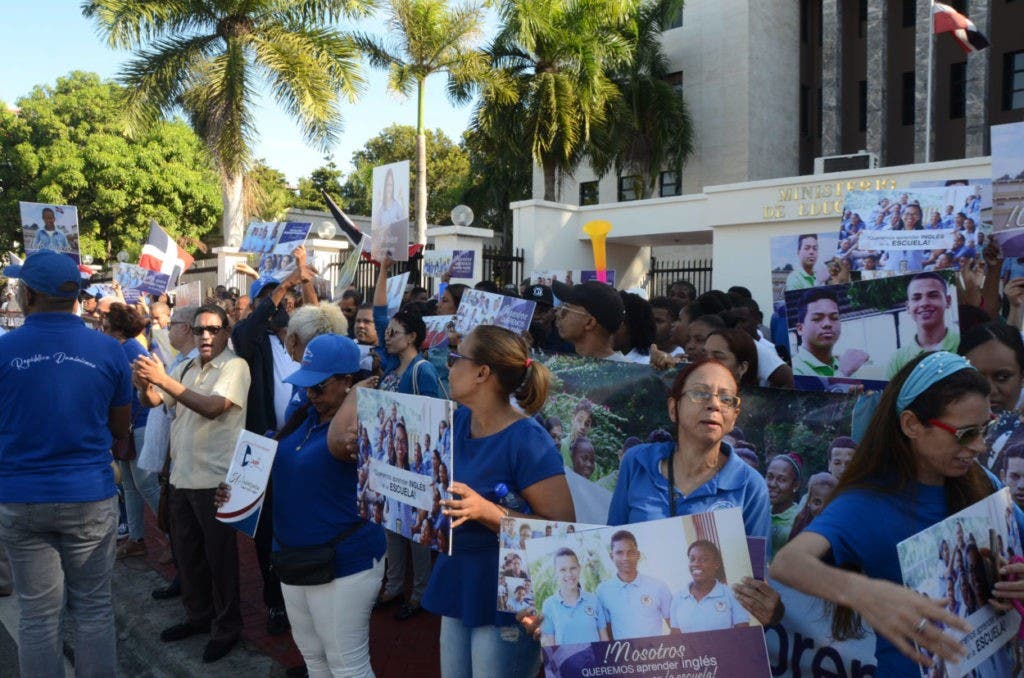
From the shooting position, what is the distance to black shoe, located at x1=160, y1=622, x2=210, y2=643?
4.90 metres

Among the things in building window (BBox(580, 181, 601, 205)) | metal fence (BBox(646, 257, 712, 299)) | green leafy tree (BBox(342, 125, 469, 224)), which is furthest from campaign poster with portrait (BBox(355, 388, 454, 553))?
green leafy tree (BBox(342, 125, 469, 224))

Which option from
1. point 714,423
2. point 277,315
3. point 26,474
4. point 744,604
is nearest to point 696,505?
point 714,423

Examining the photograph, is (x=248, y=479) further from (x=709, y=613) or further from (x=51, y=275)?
(x=709, y=613)

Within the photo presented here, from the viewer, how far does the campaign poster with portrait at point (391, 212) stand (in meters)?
6.86

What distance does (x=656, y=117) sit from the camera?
26297 mm

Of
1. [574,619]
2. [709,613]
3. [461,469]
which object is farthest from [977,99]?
[574,619]

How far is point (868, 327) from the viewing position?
385 cm

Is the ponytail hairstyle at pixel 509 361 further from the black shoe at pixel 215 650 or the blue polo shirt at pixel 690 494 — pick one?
the black shoe at pixel 215 650

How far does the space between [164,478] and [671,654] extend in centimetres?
440

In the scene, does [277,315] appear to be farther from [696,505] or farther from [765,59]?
[765,59]

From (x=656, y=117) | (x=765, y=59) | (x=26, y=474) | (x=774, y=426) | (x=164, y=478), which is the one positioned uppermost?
(x=765, y=59)

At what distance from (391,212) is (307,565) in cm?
430

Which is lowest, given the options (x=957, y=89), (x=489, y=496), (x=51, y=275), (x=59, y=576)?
(x=59, y=576)

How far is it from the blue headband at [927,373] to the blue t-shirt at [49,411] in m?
3.46
